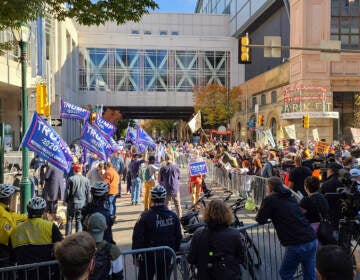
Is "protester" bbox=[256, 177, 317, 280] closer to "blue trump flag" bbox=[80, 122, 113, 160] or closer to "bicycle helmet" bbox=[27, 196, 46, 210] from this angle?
"bicycle helmet" bbox=[27, 196, 46, 210]

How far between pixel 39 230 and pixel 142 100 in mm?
49215

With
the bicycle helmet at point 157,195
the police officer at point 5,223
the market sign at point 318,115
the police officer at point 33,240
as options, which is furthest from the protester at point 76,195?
the market sign at point 318,115

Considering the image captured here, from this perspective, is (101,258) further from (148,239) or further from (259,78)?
(259,78)

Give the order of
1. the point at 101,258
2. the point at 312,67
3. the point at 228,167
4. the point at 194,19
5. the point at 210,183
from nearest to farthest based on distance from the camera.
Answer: the point at 101,258 < the point at 228,167 < the point at 210,183 < the point at 312,67 < the point at 194,19

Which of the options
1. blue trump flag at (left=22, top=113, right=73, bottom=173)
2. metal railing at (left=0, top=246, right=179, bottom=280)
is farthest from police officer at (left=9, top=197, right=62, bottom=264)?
blue trump flag at (left=22, top=113, right=73, bottom=173)

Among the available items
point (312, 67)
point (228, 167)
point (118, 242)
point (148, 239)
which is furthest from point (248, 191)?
point (312, 67)

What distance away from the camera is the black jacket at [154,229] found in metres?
4.93

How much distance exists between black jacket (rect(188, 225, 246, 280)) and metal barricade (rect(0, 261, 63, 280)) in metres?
1.60

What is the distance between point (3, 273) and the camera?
419 centimetres

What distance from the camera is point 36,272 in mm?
4273

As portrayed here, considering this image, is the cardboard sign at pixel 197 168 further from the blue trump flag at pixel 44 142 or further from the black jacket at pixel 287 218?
the black jacket at pixel 287 218

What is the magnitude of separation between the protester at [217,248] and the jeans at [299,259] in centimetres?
128

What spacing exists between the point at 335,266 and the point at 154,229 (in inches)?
109

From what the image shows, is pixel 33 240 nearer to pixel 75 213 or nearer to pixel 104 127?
pixel 75 213
